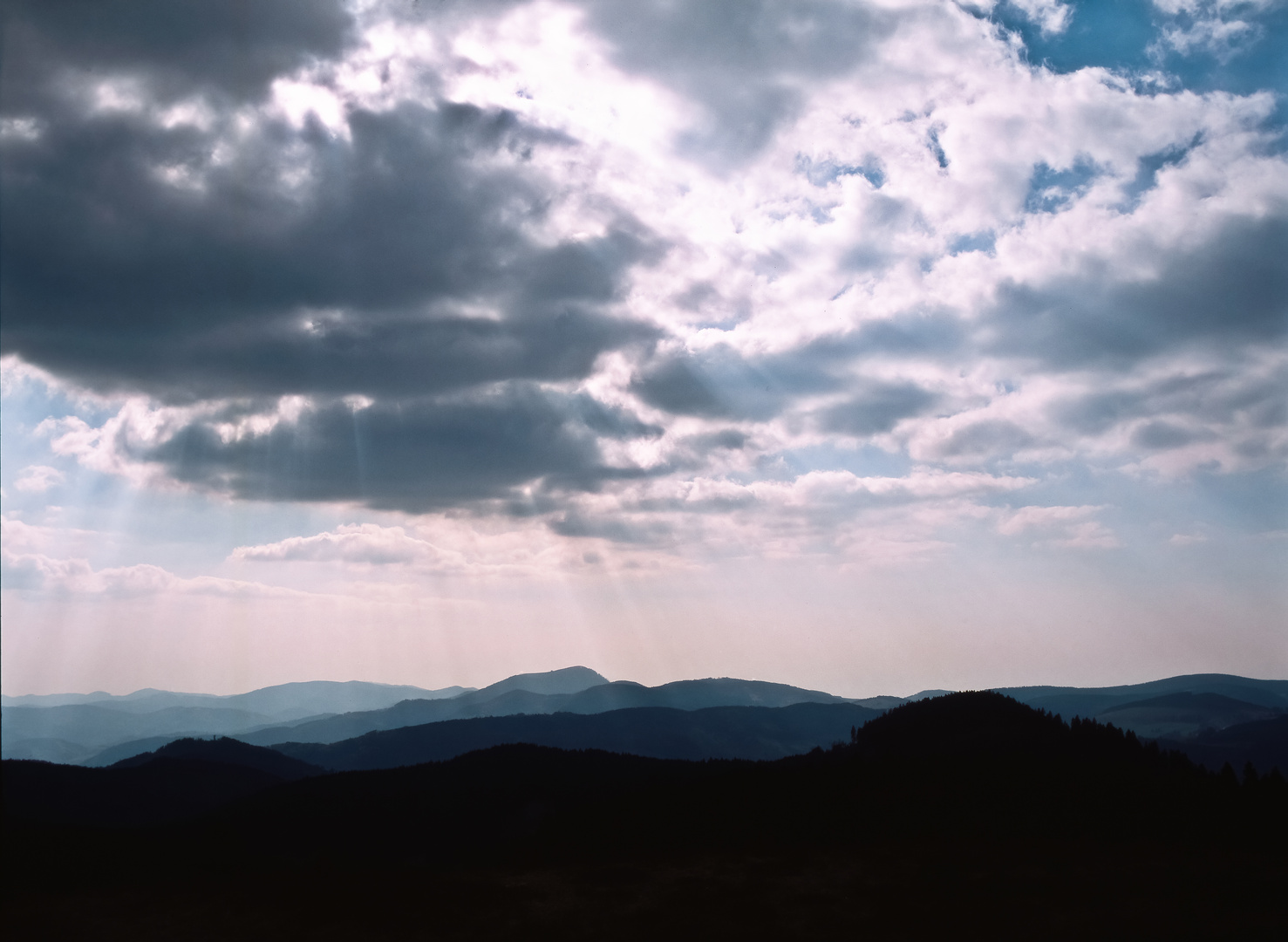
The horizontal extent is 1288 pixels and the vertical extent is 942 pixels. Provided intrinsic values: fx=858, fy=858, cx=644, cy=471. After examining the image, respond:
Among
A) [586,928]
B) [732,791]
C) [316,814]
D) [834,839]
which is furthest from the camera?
[316,814]

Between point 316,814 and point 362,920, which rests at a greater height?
point 362,920

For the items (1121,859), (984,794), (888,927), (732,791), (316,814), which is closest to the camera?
(888,927)

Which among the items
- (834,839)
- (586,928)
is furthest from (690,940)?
(834,839)

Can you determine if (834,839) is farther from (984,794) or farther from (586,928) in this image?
(586,928)

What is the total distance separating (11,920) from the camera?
6316 centimetres

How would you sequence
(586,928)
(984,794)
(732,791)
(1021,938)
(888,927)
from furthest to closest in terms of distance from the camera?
1. (732,791)
2. (984,794)
3. (586,928)
4. (888,927)
5. (1021,938)

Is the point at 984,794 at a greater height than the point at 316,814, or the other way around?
the point at 984,794

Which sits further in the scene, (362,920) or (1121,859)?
(1121,859)

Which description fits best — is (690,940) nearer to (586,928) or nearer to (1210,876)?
(586,928)

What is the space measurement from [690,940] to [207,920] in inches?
1451

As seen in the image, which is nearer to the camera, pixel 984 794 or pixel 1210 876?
pixel 1210 876

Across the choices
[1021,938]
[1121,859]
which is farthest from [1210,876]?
[1021,938]

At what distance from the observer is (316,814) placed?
17350 centimetres

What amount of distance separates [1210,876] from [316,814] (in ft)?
523
